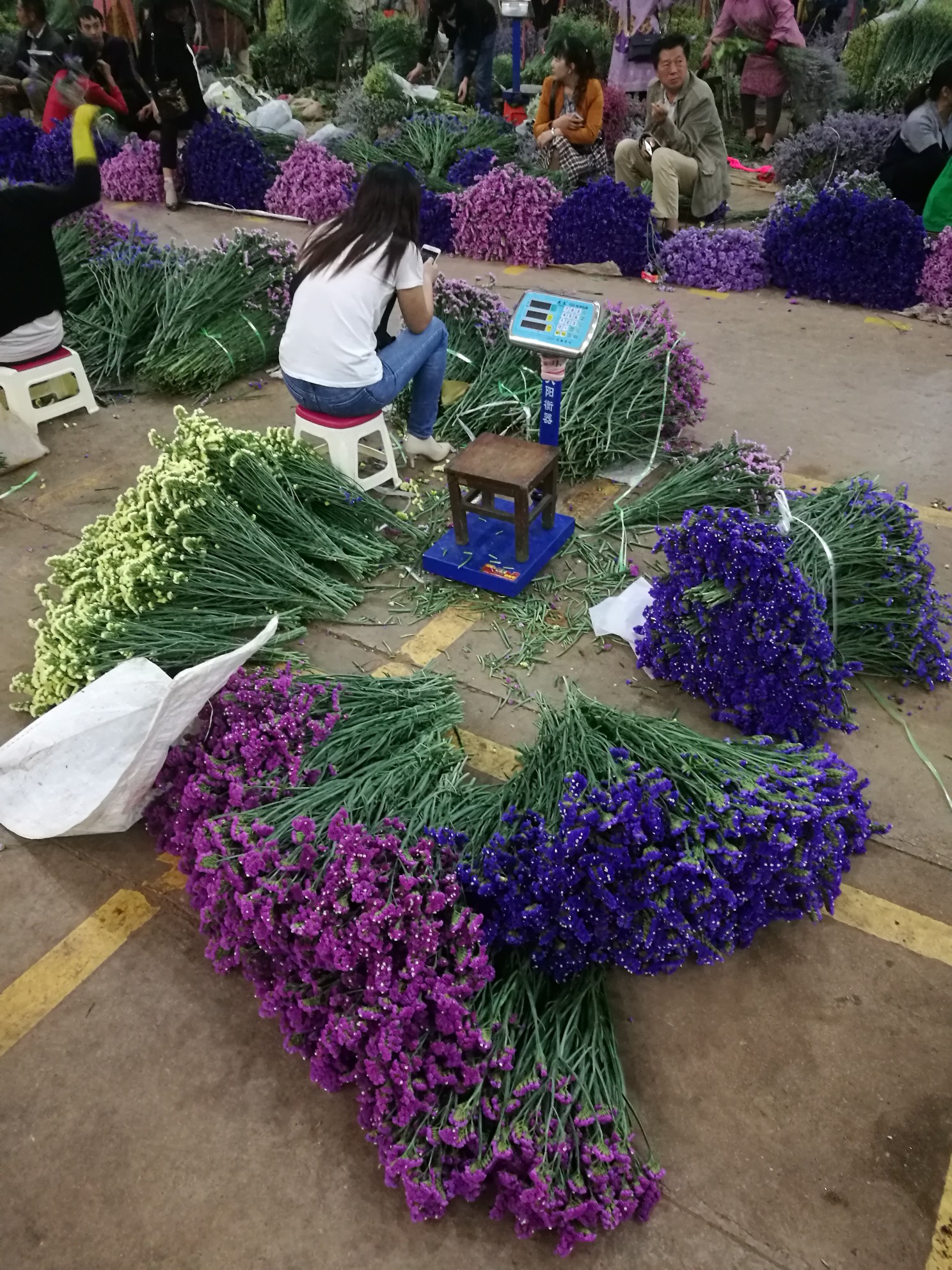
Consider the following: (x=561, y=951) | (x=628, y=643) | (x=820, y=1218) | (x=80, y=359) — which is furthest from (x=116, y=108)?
(x=820, y=1218)

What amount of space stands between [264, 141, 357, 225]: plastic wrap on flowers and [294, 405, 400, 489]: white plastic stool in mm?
4106

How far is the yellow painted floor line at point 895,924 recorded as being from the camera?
229 centimetres

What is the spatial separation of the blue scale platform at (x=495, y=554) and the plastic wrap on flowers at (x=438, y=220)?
405 centimetres

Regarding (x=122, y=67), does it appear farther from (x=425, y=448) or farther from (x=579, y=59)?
(x=425, y=448)

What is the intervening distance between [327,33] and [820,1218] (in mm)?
14198

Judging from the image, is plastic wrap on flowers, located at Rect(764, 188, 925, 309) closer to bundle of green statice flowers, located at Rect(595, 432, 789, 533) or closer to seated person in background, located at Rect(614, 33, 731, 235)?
seated person in background, located at Rect(614, 33, 731, 235)

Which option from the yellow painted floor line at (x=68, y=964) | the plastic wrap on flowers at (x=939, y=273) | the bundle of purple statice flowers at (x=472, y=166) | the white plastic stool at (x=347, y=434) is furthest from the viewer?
the bundle of purple statice flowers at (x=472, y=166)

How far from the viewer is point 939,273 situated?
221 inches

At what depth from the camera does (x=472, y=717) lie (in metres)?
2.97

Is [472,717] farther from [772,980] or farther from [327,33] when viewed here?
[327,33]

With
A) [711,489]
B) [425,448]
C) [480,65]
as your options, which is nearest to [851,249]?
[711,489]

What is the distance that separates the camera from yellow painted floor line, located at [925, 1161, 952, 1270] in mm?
1754

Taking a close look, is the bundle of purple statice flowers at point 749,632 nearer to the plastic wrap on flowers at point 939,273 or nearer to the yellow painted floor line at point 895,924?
the yellow painted floor line at point 895,924

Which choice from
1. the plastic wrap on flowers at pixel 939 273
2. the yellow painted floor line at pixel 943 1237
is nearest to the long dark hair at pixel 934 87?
the plastic wrap on flowers at pixel 939 273
